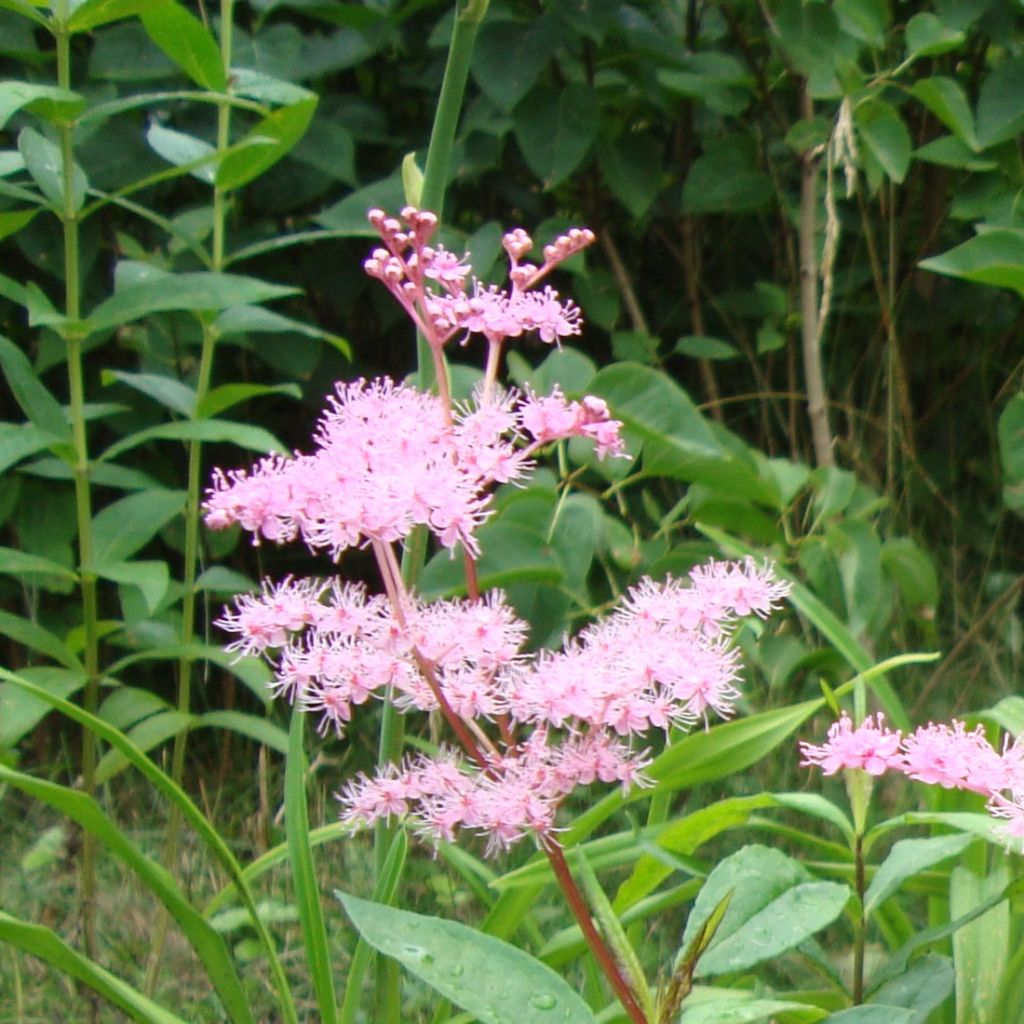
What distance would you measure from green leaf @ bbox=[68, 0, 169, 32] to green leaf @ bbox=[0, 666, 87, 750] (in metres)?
0.54

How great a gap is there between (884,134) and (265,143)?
814mm

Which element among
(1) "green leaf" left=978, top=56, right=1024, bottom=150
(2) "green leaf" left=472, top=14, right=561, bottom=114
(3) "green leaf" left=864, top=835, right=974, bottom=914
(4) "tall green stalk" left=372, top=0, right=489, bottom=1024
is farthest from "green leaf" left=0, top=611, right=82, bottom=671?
(1) "green leaf" left=978, top=56, right=1024, bottom=150

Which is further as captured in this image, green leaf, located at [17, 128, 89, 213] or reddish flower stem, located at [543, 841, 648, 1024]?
green leaf, located at [17, 128, 89, 213]

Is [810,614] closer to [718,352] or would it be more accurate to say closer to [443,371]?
[443,371]

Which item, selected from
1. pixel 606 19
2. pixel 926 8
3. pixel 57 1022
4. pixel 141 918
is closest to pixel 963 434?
pixel 926 8

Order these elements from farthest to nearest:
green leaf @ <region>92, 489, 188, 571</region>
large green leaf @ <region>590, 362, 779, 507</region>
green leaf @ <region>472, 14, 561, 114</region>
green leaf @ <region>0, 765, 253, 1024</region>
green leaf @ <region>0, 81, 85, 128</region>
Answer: green leaf @ <region>472, 14, 561, 114</region>
green leaf @ <region>92, 489, 188, 571</region>
large green leaf @ <region>590, 362, 779, 507</region>
green leaf @ <region>0, 81, 85, 128</region>
green leaf @ <region>0, 765, 253, 1024</region>

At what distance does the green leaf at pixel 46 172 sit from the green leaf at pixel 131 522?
0.27m

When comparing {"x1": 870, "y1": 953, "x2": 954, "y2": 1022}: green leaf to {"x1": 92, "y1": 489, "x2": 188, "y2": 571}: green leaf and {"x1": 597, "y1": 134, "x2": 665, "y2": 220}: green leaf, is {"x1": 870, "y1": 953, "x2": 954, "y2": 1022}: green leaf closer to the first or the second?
{"x1": 92, "y1": 489, "x2": 188, "y2": 571}: green leaf

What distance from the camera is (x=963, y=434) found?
8.07ft

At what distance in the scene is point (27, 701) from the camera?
117 centimetres

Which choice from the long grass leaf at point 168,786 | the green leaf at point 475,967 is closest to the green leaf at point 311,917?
the long grass leaf at point 168,786

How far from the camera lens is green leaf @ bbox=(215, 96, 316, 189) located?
1127 millimetres

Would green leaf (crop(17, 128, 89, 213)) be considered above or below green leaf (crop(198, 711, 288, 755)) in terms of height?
above

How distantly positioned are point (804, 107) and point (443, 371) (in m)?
1.25
